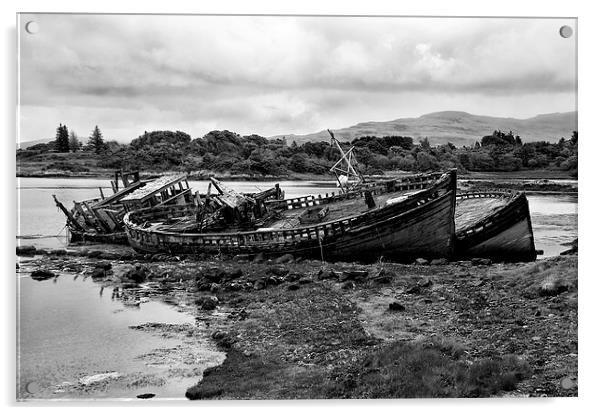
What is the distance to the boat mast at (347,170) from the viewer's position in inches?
314

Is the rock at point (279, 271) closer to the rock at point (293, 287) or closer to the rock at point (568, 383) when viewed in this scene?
the rock at point (293, 287)

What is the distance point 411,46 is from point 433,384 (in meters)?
4.67

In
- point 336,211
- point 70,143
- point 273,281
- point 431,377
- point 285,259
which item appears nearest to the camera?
point 431,377

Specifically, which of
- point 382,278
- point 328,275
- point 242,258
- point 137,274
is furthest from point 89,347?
point 382,278

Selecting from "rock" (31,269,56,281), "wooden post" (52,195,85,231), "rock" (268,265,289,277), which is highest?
"wooden post" (52,195,85,231)

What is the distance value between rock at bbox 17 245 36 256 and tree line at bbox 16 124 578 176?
4.68 ft

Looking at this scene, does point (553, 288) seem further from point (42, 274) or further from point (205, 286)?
point (42, 274)

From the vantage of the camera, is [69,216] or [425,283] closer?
[425,283]

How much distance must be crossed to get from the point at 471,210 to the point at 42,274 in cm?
694

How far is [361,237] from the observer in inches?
340

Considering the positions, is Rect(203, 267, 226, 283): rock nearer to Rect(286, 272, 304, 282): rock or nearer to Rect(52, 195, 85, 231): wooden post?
Rect(286, 272, 304, 282): rock

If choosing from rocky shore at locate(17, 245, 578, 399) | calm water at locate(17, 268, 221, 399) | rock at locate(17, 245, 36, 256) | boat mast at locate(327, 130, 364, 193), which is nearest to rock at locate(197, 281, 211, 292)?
rocky shore at locate(17, 245, 578, 399)

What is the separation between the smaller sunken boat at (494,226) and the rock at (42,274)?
20.5ft

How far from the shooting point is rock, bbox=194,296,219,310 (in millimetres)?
7617
